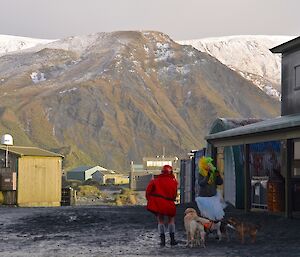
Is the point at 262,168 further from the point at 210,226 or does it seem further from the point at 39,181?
the point at 39,181

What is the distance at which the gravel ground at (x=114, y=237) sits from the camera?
11.6 meters

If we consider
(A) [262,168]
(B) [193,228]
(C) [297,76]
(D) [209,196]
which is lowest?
(B) [193,228]

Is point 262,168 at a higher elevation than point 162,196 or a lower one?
higher

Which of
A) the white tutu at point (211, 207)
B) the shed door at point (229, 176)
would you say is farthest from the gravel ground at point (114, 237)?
the shed door at point (229, 176)

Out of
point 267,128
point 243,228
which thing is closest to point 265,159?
point 267,128

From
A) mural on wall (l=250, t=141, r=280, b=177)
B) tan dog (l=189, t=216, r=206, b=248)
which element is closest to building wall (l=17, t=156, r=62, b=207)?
mural on wall (l=250, t=141, r=280, b=177)

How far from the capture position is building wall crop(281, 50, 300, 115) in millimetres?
22375

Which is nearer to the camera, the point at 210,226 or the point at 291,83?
the point at 210,226

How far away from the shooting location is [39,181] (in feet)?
108

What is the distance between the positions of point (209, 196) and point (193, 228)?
3.42 ft

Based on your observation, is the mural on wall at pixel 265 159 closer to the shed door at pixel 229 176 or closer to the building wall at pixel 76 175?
the shed door at pixel 229 176

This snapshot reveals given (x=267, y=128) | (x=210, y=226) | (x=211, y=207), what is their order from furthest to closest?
(x=267, y=128) < (x=211, y=207) < (x=210, y=226)

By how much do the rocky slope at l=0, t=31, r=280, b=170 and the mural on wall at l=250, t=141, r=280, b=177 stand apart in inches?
3246

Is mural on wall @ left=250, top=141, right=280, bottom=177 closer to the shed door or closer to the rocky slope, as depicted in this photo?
the shed door
